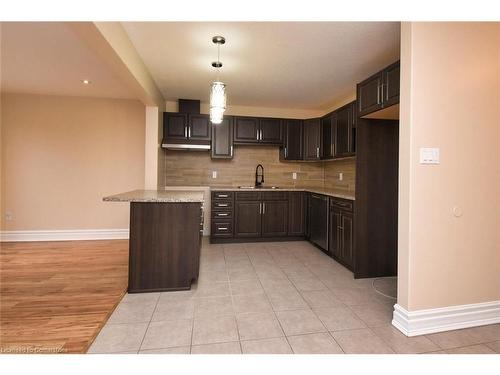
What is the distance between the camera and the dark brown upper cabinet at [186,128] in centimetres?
452

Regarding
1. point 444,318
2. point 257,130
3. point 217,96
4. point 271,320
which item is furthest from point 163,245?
point 257,130

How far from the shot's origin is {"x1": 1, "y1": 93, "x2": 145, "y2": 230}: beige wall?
445 cm

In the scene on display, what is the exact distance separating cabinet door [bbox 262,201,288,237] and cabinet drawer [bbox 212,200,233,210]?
558 mm

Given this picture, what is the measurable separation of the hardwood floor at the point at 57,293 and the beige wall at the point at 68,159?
0.63 m

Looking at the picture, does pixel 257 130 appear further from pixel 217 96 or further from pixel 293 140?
pixel 217 96

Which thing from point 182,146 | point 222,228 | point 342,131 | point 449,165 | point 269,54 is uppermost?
point 269,54

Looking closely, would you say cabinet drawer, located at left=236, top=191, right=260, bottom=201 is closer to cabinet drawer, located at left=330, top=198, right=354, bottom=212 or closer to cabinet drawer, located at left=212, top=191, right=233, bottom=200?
cabinet drawer, located at left=212, top=191, right=233, bottom=200

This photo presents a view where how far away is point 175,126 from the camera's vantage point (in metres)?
4.54

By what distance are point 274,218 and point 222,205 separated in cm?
90
